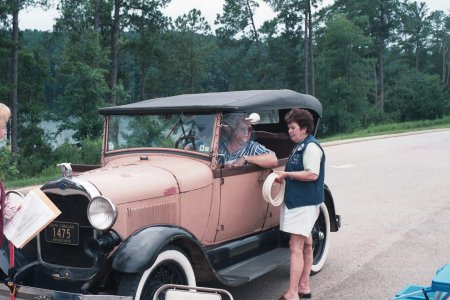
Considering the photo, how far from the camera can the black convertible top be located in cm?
449

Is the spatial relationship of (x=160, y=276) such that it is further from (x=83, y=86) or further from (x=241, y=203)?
(x=83, y=86)

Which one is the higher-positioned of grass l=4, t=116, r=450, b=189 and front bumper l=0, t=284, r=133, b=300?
grass l=4, t=116, r=450, b=189

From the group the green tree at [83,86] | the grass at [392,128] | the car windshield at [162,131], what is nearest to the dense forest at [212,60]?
the green tree at [83,86]

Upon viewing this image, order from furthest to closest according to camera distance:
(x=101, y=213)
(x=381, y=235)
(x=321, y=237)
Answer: (x=381, y=235), (x=321, y=237), (x=101, y=213)

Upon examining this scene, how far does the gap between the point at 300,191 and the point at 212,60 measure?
52725 millimetres

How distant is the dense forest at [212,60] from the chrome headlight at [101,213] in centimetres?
1368

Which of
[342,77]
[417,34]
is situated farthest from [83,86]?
[417,34]

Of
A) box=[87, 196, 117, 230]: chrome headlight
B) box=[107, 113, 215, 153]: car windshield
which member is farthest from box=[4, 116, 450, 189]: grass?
box=[87, 196, 117, 230]: chrome headlight

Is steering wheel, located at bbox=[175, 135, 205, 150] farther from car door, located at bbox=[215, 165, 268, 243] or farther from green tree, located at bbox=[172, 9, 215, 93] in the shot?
green tree, located at bbox=[172, 9, 215, 93]

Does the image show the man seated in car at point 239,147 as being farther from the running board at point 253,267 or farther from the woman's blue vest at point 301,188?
the running board at point 253,267

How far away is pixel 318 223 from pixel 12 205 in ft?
10.2

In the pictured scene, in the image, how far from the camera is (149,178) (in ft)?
13.1

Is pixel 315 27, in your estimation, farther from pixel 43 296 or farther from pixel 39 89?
pixel 43 296

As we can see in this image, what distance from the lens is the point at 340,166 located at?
14297 mm
